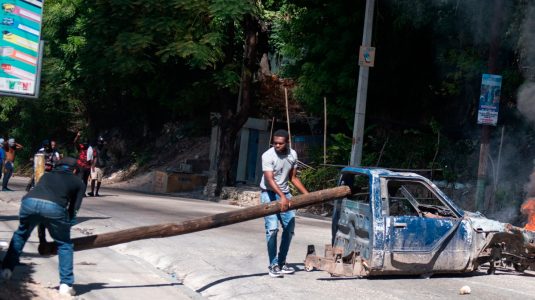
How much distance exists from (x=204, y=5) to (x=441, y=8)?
23.6 ft

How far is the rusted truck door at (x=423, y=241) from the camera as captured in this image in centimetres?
866

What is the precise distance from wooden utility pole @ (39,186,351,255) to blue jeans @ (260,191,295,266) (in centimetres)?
25

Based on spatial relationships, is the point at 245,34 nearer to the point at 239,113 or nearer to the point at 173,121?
the point at 239,113

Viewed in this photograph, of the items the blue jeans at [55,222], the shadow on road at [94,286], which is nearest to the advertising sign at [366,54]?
the shadow on road at [94,286]

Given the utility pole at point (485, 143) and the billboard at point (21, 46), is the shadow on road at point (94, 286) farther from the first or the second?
the utility pole at point (485, 143)

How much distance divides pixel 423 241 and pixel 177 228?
2863 mm

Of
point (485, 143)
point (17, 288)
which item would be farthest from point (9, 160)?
point (17, 288)

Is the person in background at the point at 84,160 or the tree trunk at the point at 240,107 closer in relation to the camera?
the person in background at the point at 84,160

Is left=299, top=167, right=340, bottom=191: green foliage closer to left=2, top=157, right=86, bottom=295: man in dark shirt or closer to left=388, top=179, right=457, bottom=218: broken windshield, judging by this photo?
left=388, top=179, right=457, bottom=218: broken windshield

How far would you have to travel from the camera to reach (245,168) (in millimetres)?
29297

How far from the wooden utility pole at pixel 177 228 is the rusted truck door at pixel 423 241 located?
949mm

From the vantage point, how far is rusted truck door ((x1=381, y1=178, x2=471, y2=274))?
8664 mm

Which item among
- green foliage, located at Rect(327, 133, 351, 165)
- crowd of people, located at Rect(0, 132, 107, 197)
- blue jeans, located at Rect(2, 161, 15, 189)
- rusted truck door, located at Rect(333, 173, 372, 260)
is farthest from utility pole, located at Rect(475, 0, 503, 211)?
blue jeans, located at Rect(2, 161, 15, 189)

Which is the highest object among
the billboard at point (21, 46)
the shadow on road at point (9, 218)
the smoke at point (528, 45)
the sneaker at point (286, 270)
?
the smoke at point (528, 45)
